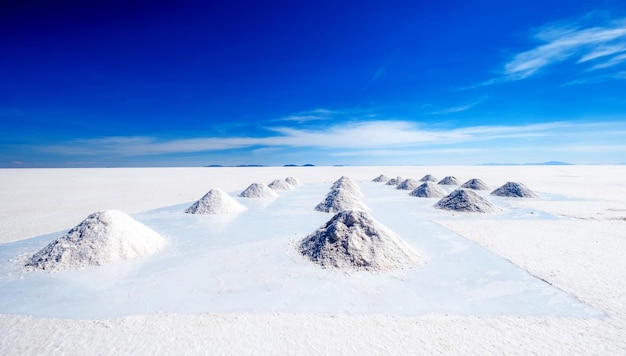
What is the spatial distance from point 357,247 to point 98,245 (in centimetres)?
381

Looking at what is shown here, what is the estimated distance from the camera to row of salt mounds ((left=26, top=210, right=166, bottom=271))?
170 inches

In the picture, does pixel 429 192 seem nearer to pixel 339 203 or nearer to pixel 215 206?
pixel 339 203

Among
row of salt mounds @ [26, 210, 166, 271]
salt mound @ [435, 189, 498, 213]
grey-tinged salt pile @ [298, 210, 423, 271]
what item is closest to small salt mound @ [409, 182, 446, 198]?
salt mound @ [435, 189, 498, 213]

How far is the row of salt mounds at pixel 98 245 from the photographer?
4.32 meters

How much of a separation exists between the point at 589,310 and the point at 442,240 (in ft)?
8.65

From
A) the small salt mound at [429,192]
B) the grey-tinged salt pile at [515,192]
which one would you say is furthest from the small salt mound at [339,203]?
the grey-tinged salt pile at [515,192]

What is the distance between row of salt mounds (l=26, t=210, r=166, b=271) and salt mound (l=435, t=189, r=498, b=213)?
7325 millimetres

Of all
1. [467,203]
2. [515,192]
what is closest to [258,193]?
[467,203]

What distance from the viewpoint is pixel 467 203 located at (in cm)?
848

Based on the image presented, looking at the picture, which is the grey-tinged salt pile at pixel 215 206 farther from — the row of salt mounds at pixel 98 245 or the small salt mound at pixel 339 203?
the row of salt mounds at pixel 98 245

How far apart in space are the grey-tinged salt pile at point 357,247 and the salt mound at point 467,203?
448 centimetres

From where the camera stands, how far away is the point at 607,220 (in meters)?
7.07

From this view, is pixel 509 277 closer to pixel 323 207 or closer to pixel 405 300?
pixel 405 300

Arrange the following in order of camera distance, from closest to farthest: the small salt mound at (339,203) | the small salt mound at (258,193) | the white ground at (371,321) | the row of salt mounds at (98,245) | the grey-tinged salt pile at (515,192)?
the white ground at (371,321), the row of salt mounds at (98,245), the small salt mound at (339,203), the grey-tinged salt pile at (515,192), the small salt mound at (258,193)
